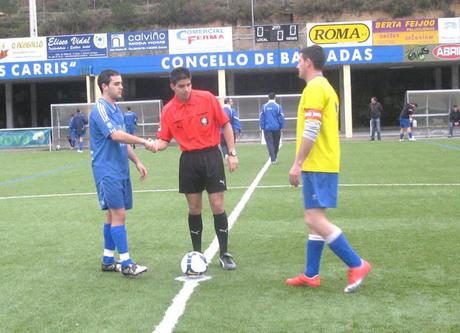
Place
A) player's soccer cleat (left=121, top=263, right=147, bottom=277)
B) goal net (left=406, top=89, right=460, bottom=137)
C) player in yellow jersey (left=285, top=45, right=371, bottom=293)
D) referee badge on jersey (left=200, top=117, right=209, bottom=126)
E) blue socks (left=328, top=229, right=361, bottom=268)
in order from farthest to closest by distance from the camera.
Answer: goal net (left=406, top=89, right=460, bottom=137) < referee badge on jersey (left=200, top=117, right=209, bottom=126) < player's soccer cleat (left=121, top=263, right=147, bottom=277) < blue socks (left=328, top=229, right=361, bottom=268) < player in yellow jersey (left=285, top=45, right=371, bottom=293)

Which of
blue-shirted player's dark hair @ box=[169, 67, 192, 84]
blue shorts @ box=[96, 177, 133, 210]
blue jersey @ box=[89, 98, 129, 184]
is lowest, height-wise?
blue shorts @ box=[96, 177, 133, 210]

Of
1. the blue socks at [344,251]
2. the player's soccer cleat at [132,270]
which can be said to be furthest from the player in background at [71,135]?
the blue socks at [344,251]

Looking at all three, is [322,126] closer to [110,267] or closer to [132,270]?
[132,270]

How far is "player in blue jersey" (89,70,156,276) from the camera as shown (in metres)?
6.11

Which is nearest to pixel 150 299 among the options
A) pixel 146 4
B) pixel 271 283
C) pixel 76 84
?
pixel 271 283

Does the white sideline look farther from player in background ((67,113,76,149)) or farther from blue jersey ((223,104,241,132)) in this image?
player in background ((67,113,76,149))

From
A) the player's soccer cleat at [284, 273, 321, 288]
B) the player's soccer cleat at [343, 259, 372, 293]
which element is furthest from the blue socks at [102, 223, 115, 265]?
the player's soccer cleat at [343, 259, 372, 293]

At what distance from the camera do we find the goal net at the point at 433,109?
3362 cm

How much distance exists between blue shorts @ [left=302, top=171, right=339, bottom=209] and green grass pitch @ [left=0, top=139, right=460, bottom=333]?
2.38 feet

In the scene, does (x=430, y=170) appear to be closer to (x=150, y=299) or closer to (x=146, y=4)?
(x=150, y=299)

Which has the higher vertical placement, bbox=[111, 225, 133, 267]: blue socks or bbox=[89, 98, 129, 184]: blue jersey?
bbox=[89, 98, 129, 184]: blue jersey

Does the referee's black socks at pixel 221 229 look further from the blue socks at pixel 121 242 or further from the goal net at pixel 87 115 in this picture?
the goal net at pixel 87 115

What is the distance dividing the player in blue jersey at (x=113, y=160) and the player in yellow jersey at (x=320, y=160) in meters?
1.63

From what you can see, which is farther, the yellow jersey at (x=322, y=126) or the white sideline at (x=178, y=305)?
the yellow jersey at (x=322, y=126)
